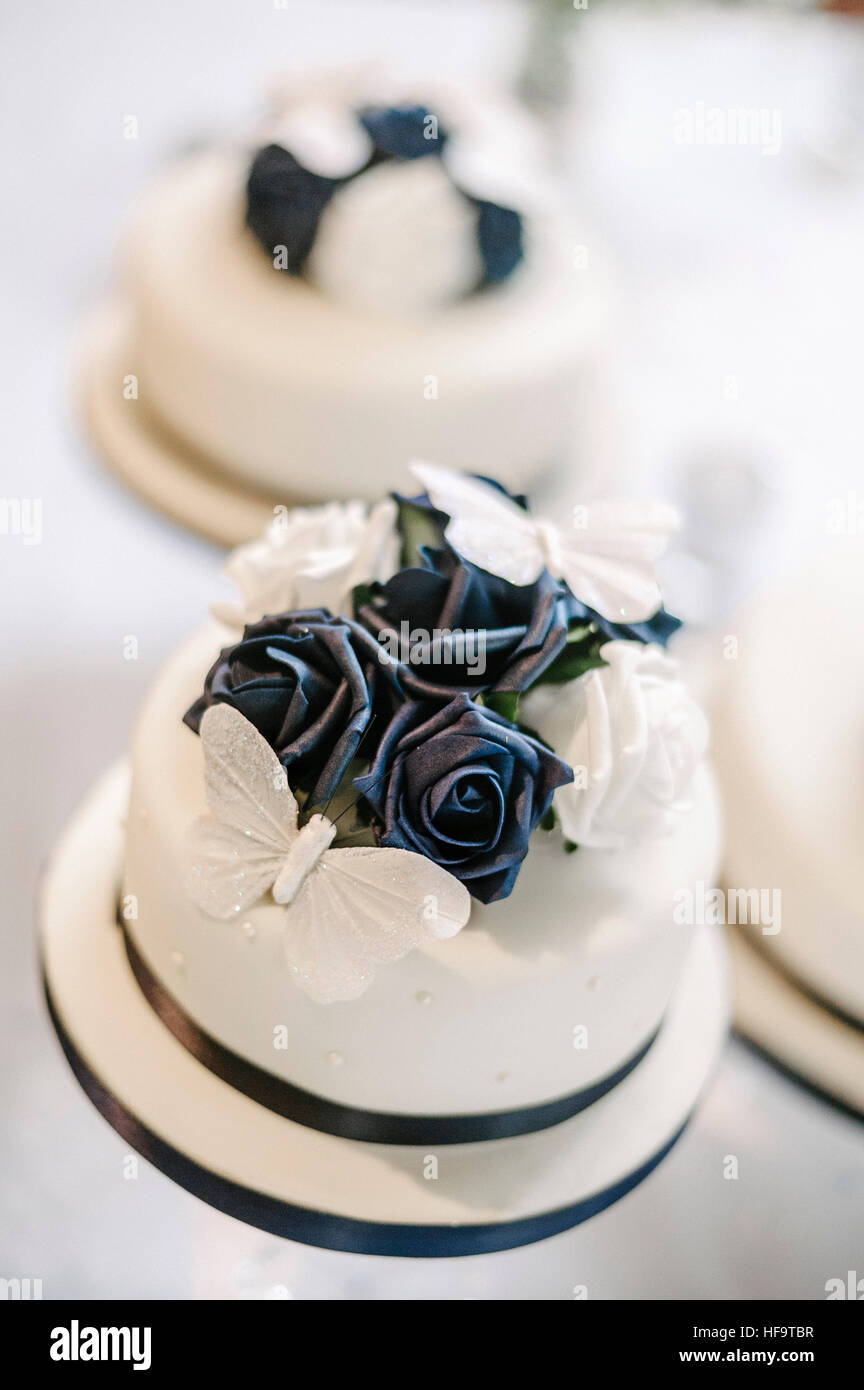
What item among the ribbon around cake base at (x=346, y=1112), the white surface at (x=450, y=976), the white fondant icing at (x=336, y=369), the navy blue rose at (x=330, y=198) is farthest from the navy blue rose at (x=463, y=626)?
the navy blue rose at (x=330, y=198)

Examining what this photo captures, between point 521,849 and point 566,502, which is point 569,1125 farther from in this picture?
point 566,502

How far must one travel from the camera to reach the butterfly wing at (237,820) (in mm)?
692

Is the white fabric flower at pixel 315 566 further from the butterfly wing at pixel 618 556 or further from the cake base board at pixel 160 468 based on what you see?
the cake base board at pixel 160 468

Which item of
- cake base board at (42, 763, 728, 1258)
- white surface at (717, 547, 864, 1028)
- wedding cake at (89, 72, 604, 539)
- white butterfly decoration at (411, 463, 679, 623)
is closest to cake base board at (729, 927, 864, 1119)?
white surface at (717, 547, 864, 1028)

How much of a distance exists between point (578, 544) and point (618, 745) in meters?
0.13

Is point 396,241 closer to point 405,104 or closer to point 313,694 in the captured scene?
point 405,104

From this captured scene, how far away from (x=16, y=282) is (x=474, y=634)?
1.12 meters

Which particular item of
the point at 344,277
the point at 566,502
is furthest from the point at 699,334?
the point at 344,277

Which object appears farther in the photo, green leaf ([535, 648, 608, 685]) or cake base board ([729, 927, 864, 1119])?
cake base board ([729, 927, 864, 1119])

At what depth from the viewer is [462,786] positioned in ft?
2.17

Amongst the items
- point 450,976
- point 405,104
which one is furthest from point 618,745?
point 405,104

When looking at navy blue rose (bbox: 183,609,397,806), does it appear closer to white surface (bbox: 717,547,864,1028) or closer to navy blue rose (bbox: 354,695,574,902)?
navy blue rose (bbox: 354,695,574,902)

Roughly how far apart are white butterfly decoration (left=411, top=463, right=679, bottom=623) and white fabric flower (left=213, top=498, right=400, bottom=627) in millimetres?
51

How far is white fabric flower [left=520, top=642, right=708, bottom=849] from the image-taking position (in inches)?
27.9
